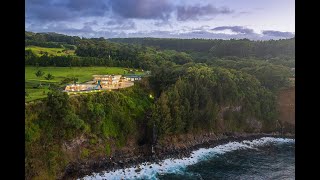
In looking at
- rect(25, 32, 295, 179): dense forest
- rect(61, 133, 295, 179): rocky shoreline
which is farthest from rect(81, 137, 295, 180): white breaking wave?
rect(25, 32, 295, 179): dense forest

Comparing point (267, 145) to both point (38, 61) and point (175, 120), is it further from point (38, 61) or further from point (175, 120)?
point (38, 61)

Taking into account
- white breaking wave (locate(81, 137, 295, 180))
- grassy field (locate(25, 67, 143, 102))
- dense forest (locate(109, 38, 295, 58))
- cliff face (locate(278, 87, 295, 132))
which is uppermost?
dense forest (locate(109, 38, 295, 58))

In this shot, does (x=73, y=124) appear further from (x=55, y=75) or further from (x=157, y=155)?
(x=55, y=75)

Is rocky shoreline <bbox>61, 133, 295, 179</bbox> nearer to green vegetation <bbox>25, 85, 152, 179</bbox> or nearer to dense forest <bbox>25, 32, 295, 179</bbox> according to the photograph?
dense forest <bbox>25, 32, 295, 179</bbox>

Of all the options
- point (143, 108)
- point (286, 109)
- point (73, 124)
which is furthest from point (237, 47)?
point (73, 124)

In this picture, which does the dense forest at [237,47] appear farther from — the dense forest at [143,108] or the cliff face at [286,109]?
the dense forest at [143,108]

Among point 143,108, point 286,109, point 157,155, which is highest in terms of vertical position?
point 143,108
